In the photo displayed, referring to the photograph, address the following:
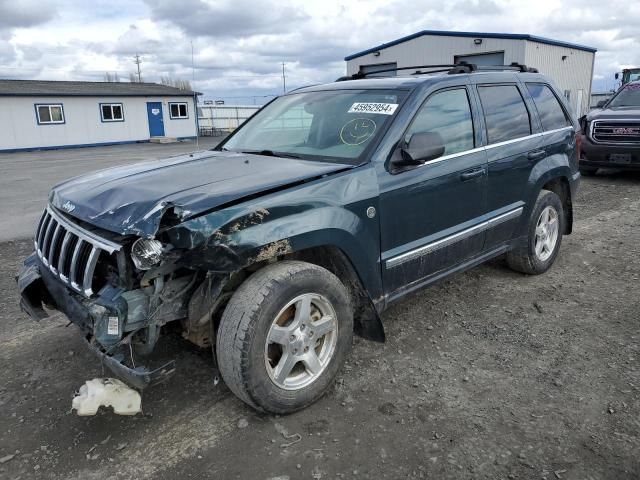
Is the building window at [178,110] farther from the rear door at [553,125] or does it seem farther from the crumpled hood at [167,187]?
the crumpled hood at [167,187]

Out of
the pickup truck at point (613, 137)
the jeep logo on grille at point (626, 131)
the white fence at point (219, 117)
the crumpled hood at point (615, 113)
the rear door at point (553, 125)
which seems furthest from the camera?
the white fence at point (219, 117)

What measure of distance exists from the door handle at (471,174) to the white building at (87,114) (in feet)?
87.2

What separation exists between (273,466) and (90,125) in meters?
28.8

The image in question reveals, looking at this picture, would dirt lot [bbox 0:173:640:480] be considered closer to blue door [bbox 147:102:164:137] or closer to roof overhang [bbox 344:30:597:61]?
roof overhang [bbox 344:30:597:61]

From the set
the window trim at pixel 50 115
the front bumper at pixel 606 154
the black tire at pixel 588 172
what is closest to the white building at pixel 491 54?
the black tire at pixel 588 172

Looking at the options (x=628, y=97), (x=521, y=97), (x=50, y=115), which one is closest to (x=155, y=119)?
(x=50, y=115)

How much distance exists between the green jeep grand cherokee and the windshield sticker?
0.03 ft

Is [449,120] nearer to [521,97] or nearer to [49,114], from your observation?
[521,97]

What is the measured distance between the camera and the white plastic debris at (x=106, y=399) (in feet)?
9.12

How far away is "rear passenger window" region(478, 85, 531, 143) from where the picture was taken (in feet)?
13.6

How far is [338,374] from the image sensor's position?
11.1ft

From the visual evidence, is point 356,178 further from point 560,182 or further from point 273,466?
point 560,182

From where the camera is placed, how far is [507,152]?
420 centimetres

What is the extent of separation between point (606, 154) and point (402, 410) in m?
9.06
